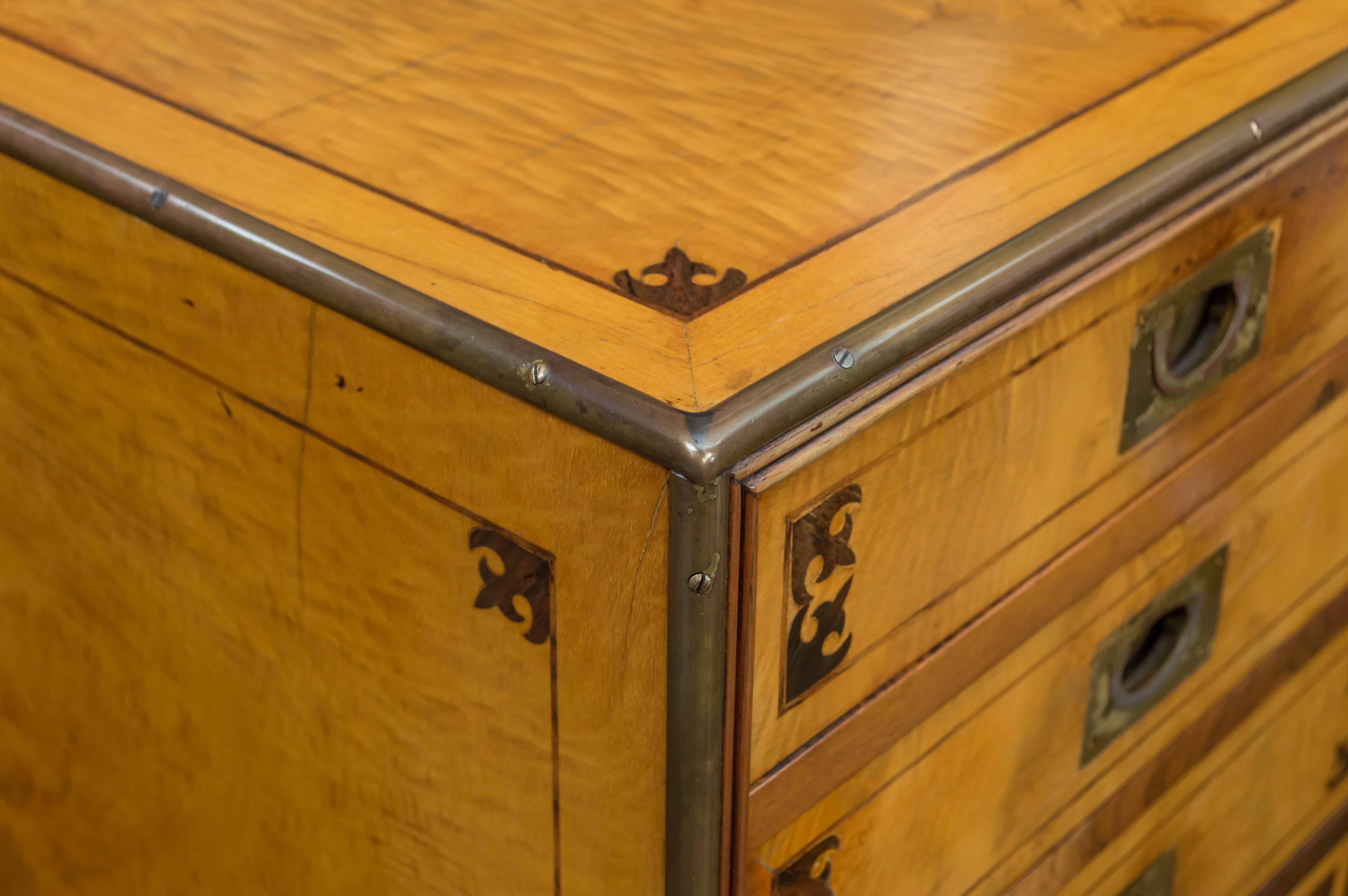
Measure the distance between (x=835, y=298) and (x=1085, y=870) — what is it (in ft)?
1.69

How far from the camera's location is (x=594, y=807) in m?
0.63

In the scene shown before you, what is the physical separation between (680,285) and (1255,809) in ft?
2.55

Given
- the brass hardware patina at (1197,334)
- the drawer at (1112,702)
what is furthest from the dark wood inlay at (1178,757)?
the brass hardware patina at (1197,334)

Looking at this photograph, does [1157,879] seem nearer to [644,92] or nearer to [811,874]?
[811,874]

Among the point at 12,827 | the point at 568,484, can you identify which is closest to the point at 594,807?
the point at 568,484

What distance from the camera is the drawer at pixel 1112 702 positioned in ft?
2.41

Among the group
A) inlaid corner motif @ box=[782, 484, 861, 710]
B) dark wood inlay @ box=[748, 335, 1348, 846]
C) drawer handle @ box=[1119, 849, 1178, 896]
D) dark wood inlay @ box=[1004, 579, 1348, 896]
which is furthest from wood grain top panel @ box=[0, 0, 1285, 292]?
drawer handle @ box=[1119, 849, 1178, 896]

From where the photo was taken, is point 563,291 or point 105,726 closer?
point 563,291

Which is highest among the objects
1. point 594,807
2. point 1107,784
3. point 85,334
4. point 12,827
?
point 85,334

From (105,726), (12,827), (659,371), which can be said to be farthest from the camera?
(12,827)

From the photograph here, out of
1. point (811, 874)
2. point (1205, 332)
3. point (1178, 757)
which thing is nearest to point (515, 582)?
point (811, 874)

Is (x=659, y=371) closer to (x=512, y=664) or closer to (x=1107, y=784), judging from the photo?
(x=512, y=664)

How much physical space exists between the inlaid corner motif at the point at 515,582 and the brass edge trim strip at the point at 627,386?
77 millimetres

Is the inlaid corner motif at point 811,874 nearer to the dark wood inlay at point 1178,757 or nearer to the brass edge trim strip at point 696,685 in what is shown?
the brass edge trim strip at point 696,685
